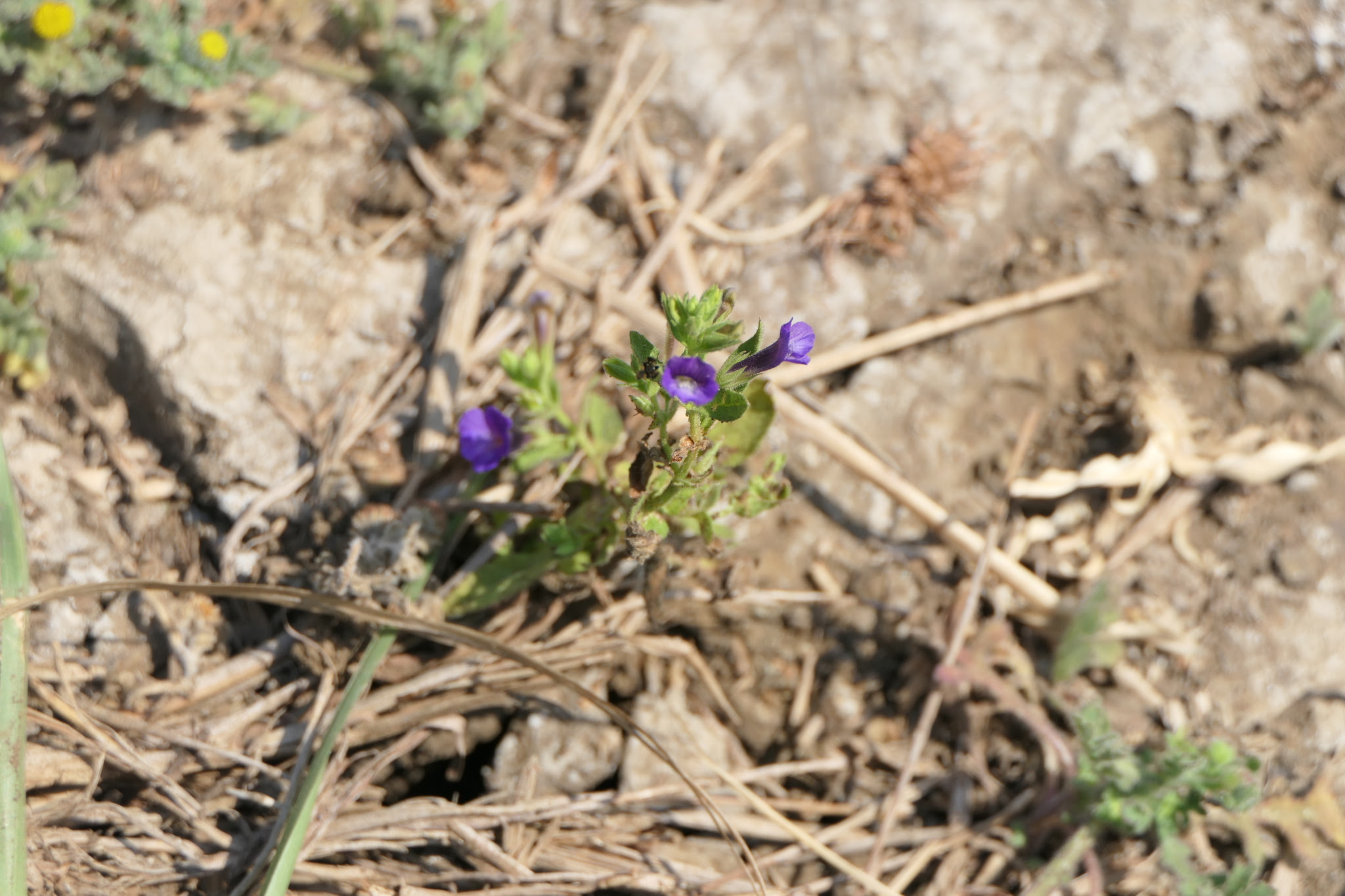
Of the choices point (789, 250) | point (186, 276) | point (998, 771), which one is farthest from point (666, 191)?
point (998, 771)

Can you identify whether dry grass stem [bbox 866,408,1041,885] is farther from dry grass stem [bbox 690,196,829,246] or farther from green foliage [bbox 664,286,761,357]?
green foliage [bbox 664,286,761,357]

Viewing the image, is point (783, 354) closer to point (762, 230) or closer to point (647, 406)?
point (647, 406)

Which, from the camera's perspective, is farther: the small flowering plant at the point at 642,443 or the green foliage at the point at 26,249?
the green foliage at the point at 26,249

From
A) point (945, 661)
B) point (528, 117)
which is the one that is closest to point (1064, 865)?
point (945, 661)

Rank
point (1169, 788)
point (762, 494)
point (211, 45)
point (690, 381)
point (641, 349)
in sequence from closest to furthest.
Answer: point (690, 381) < point (641, 349) < point (762, 494) < point (1169, 788) < point (211, 45)

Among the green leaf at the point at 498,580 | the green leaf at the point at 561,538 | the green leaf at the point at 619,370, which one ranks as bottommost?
the green leaf at the point at 498,580

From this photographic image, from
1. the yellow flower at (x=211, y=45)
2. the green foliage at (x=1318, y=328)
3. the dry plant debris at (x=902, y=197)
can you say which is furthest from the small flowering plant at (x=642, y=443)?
the green foliage at (x=1318, y=328)

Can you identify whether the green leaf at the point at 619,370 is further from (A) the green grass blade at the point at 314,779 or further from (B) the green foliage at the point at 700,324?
(A) the green grass blade at the point at 314,779

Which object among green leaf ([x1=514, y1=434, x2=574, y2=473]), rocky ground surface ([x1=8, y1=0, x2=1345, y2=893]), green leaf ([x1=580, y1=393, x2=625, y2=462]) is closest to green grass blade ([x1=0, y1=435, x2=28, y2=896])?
rocky ground surface ([x1=8, y1=0, x2=1345, y2=893])
